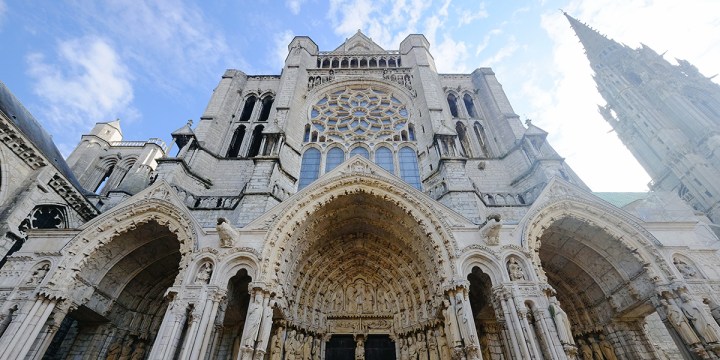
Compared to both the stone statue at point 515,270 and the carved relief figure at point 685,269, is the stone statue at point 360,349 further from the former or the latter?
the carved relief figure at point 685,269

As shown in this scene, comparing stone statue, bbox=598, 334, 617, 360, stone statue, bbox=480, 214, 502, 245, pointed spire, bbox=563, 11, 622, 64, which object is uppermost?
pointed spire, bbox=563, 11, 622, 64

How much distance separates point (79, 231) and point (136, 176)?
4.27m

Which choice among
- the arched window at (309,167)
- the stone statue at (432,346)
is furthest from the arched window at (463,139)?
the stone statue at (432,346)

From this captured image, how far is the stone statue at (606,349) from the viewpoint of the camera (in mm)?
7944

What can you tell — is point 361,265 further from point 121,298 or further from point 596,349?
point 121,298

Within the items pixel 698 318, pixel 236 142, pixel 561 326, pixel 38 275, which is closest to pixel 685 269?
pixel 698 318

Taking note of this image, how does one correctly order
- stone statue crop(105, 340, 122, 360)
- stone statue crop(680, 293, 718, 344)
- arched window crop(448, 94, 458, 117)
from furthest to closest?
arched window crop(448, 94, 458, 117), stone statue crop(105, 340, 122, 360), stone statue crop(680, 293, 718, 344)

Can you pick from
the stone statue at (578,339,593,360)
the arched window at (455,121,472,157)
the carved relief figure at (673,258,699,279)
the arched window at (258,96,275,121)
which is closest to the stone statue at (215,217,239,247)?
the stone statue at (578,339,593,360)

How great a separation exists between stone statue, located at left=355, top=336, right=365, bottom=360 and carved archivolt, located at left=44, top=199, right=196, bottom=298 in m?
4.72

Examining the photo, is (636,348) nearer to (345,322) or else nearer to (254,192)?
(345,322)

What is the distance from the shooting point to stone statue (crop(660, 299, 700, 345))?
631 centimetres

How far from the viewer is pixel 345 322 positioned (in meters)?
9.20

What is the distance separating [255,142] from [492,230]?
10620 millimetres

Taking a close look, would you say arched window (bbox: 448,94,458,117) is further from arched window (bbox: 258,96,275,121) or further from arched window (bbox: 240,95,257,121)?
arched window (bbox: 240,95,257,121)
